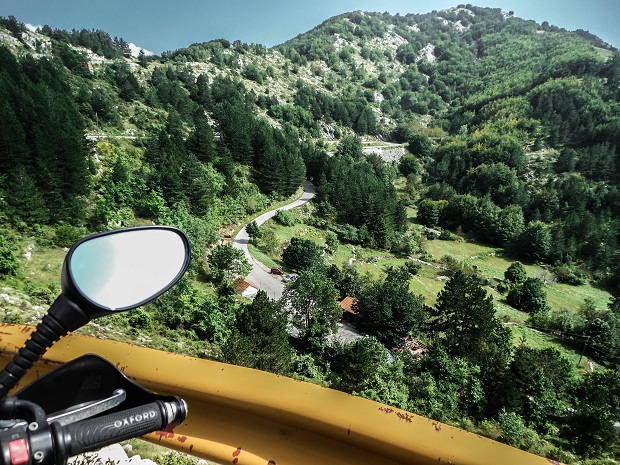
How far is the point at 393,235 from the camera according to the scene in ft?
147

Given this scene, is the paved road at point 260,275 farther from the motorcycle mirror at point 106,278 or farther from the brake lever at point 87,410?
the brake lever at point 87,410

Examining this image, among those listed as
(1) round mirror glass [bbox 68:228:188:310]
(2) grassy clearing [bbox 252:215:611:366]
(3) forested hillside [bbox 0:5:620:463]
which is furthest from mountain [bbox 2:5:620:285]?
(1) round mirror glass [bbox 68:228:188:310]

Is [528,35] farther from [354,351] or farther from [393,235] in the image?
[354,351]

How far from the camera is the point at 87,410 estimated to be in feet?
4.13

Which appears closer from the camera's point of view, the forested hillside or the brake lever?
the brake lever

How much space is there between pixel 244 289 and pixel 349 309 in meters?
7.96

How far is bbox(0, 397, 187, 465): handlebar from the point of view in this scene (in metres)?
0.82

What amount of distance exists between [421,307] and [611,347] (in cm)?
1573

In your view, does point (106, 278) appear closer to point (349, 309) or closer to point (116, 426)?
point (116, 426)

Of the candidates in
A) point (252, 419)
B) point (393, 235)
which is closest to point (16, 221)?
point (252, 419)

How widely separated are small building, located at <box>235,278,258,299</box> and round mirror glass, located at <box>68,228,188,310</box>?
2268 cm

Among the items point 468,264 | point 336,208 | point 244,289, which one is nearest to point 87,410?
point 244,289

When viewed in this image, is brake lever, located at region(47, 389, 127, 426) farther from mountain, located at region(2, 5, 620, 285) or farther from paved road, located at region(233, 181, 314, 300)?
paved road, located at region(233, 181, 314, 300)

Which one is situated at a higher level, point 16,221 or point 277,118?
point 277,118
